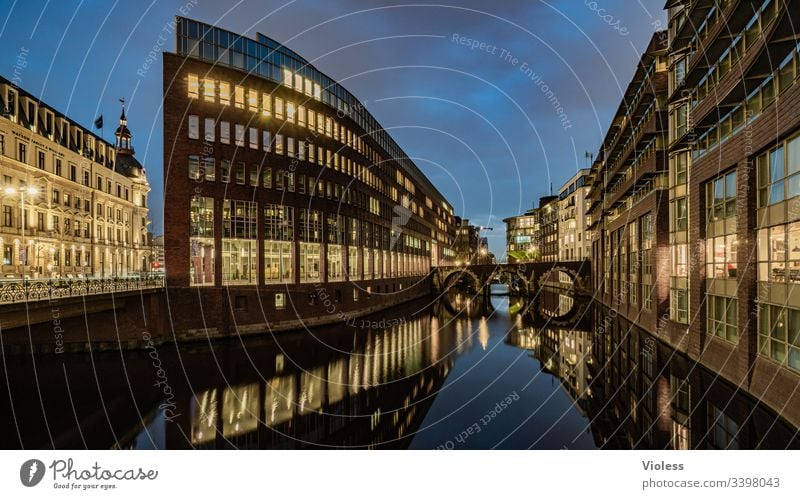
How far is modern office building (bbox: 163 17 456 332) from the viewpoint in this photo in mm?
34344

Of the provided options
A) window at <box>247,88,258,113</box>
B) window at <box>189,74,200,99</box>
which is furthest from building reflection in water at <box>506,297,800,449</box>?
window at <box>189,74,200,99</box>

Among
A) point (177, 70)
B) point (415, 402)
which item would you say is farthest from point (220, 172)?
point (415, 402)

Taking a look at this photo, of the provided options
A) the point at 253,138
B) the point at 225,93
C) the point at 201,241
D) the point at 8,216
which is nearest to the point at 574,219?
the point at 253,138

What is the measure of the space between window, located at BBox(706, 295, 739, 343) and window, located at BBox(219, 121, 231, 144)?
1463 inches

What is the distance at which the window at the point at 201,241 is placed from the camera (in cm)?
3450

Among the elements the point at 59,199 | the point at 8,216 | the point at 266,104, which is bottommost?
the point at 8,216

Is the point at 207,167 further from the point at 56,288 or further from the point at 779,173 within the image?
the point at 779,173

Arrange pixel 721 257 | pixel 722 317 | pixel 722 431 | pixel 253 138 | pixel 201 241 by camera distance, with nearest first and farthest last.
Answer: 1. pixel 722 431
2. pixel 722 317
3. pixel 721 257
4. pixel 201 241
5. pixel 253 138

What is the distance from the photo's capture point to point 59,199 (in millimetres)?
55438

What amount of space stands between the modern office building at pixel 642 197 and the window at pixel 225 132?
115 feet

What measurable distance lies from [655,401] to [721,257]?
8.41 m

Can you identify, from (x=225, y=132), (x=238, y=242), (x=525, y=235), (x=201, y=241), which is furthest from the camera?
(x=525, y=235)

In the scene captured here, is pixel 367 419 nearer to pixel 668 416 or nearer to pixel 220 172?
pixel 668 416

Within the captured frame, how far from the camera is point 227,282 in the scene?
1401 inches
